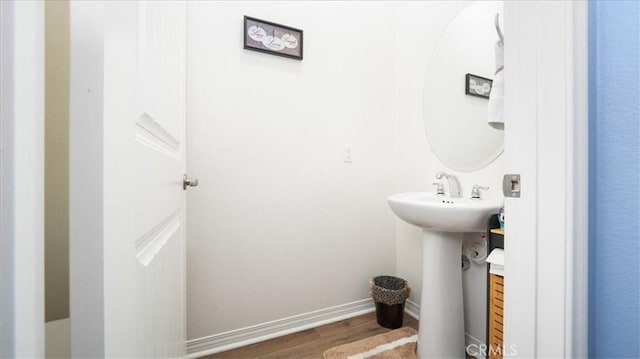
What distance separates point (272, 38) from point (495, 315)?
5.35 feet

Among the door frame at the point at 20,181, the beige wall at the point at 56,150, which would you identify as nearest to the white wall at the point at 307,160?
the beige wall at the point at 56,150

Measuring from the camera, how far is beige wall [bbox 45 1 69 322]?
33 cm

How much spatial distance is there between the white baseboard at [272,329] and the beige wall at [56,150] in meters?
1.19

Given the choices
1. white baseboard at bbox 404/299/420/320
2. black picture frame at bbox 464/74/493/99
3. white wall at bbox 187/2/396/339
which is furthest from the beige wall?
white baseboard at bbox 404/299/420/320

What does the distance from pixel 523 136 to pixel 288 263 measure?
1.32m

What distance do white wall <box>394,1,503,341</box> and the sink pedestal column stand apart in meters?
0.19

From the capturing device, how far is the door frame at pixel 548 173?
0.47 meters

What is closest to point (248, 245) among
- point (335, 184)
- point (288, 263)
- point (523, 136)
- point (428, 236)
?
point (288, 263)

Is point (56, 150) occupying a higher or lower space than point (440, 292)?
higher

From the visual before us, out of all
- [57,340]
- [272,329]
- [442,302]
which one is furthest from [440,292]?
[57,340]

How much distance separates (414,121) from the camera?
1747mm

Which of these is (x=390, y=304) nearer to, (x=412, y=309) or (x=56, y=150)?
(x=412, y=309)

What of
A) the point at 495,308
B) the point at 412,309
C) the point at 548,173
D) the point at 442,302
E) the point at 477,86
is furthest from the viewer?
the point at 412,309

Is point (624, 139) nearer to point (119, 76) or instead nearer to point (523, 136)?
point (523, 136)
